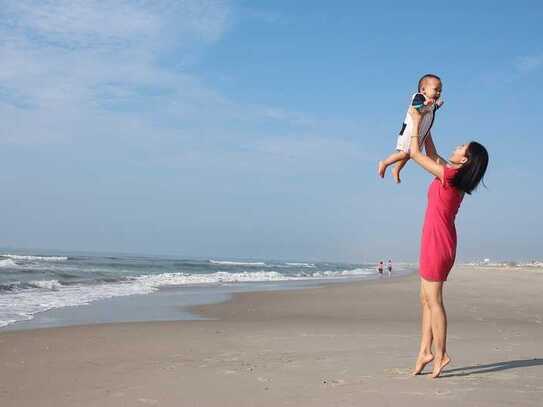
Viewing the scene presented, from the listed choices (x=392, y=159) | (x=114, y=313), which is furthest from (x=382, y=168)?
(x=114, y=313)

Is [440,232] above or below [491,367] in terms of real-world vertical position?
above

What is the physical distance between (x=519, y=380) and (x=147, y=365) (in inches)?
123

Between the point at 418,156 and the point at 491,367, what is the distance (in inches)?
78.9

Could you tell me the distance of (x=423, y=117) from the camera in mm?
4156

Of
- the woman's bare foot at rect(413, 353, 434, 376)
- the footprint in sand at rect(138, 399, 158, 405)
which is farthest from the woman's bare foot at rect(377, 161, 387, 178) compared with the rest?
the footprint in sand at rect(138, 399, 158, 405)

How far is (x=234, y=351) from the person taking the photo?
6012mm

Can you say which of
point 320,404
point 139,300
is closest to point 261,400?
point 320,404

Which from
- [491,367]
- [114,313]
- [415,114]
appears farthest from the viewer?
[114,313]

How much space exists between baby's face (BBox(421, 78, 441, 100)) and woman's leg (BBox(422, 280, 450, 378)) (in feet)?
4.56

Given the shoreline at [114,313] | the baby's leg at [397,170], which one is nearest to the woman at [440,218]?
the baby's leg at [397,170]

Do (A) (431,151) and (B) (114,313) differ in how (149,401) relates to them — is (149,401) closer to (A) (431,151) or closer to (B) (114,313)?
(A) (431,151)

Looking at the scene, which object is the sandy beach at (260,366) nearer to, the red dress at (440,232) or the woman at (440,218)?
the woman at (440,218)

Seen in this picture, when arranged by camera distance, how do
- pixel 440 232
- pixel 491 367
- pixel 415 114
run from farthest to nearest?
1. pixel 491 367
2. pixel 440 232
3. pixel 415 114

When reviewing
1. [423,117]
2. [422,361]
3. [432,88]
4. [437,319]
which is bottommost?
[422,361]
